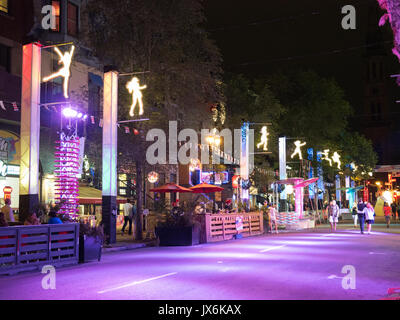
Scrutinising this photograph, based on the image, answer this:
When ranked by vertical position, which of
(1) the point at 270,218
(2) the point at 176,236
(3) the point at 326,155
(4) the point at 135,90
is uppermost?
(4) the point at 135,90

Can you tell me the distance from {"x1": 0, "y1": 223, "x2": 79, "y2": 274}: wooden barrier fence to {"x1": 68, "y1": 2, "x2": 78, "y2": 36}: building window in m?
17.1

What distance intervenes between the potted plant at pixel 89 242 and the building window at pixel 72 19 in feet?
54.2

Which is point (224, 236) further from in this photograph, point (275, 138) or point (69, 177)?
point (275, 138)

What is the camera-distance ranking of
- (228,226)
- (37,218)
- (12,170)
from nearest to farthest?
(37,218), (12,170), (228,226)

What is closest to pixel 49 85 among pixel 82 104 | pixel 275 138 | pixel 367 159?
pixel 82 104

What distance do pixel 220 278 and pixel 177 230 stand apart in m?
11.5

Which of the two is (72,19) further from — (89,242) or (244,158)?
(89,242)

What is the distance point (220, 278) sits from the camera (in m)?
11.3

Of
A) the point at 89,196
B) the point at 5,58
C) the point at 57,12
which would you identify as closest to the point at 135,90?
the point at 89,196

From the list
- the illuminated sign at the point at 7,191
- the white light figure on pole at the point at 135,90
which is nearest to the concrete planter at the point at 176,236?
Result: the white light figure on pole at the point at 135,90

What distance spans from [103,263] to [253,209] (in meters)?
18.8

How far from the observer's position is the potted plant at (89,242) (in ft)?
50.9

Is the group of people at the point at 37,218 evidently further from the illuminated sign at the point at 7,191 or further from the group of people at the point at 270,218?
the group of people at the point at 270,218

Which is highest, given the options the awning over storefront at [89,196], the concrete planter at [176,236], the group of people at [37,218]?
the awning over storefront at [89,196]
